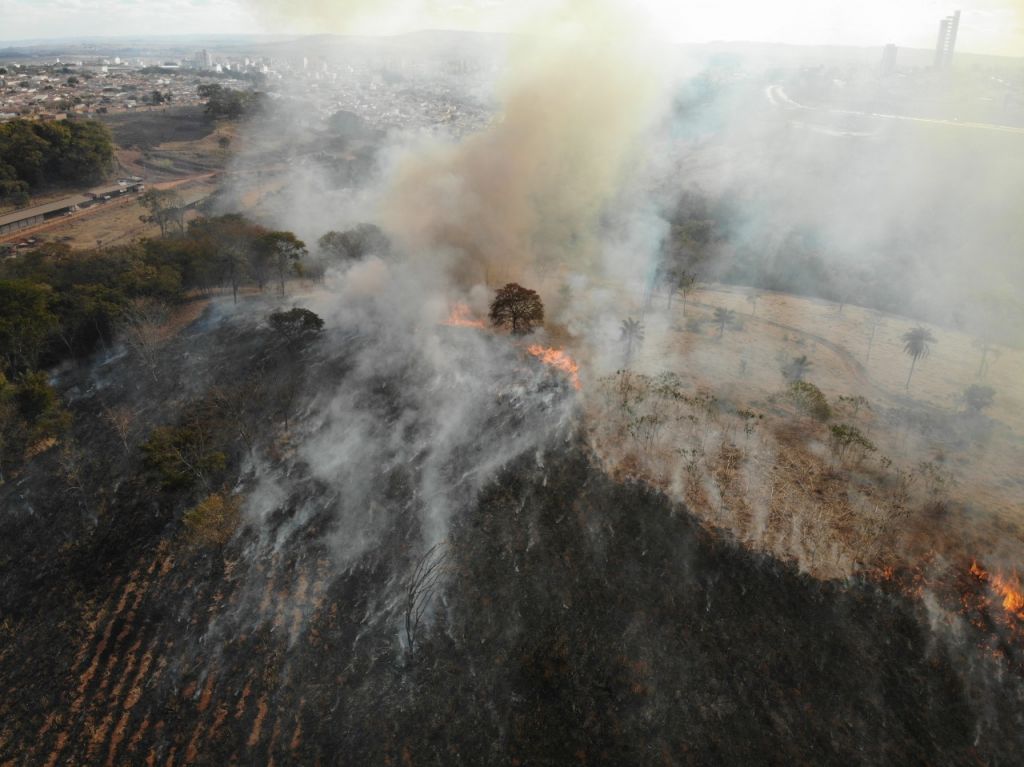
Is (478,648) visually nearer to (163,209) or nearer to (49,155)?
(163,209)

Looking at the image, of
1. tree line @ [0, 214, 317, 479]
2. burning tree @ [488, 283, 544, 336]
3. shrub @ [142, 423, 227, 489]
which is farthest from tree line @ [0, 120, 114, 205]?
burning tree @ [488, 283, 544, 336]

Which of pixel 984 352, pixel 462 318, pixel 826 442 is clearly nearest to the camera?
pixel 826 442

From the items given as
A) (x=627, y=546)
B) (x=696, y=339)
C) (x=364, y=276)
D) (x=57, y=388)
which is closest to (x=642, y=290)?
(x=696, y=339)

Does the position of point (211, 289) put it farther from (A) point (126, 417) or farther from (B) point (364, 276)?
(A) point (126, 417)

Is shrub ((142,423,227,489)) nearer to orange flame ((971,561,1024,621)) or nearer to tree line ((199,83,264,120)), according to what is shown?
orange flame ((971,561,1024,621))

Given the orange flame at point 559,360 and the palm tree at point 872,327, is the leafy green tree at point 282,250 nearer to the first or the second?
the orange flame at point 559,360

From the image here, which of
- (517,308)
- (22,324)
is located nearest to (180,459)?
(22,324)
